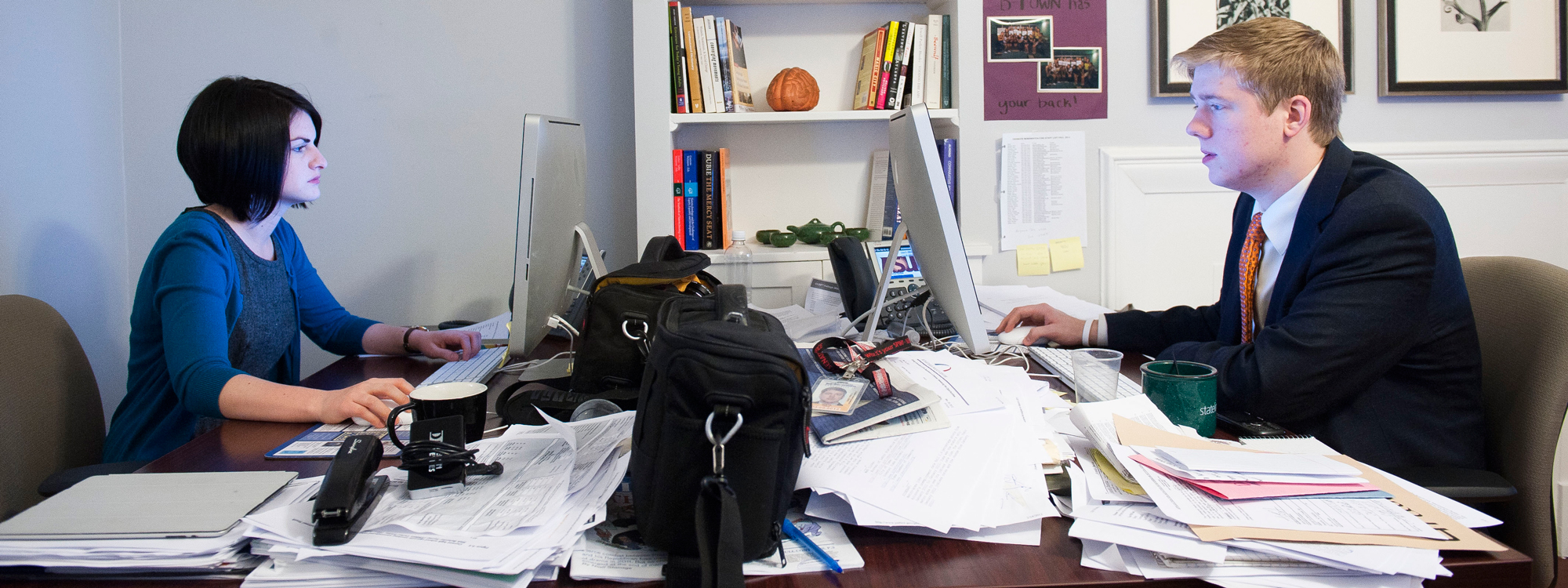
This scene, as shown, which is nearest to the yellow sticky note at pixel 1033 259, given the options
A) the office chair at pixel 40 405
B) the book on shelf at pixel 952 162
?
the book on shelf at pixel 952 162

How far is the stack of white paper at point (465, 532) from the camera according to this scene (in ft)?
2.36

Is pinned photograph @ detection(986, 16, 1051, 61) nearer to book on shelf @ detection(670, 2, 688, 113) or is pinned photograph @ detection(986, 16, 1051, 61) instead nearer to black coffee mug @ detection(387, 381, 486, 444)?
book on shelf @ detection(670, 2, 688, 113)

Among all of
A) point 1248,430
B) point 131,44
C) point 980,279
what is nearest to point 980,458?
point 1248,430

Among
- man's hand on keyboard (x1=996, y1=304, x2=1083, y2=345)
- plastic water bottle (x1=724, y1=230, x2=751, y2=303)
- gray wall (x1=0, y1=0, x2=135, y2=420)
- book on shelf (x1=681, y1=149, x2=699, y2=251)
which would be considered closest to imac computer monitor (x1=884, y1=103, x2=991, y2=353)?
man's hand on keyboard (x1=996, y1=304, x2=1083, y2=345)

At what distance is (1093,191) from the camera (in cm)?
252

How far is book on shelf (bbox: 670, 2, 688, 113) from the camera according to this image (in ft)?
7.54

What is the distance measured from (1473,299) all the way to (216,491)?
5.71 ft

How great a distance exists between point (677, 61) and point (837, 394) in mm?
1483

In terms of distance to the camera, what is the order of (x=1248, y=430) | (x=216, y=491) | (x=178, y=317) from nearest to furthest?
(x=216, y=491) < (x=1248, y=430) < (x=178, y=317)

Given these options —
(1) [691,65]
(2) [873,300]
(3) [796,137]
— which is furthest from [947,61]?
(2) [873,300]

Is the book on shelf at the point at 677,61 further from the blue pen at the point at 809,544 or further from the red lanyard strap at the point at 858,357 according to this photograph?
the blue pen at the point at 809,544

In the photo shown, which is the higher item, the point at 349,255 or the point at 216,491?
the point at 349,255

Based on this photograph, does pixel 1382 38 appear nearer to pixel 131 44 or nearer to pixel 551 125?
pixel 551 125

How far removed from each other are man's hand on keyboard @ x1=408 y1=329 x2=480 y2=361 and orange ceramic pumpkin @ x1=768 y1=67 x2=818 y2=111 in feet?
3.42
